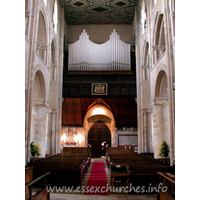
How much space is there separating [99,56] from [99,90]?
3.41 meters

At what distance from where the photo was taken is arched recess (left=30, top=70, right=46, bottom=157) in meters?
13.0

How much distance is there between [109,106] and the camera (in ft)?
84.2

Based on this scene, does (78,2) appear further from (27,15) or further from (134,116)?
(134,116)

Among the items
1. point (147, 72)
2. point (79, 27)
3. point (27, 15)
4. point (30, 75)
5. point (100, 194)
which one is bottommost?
point (100, 194)

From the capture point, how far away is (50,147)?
54.5 feet

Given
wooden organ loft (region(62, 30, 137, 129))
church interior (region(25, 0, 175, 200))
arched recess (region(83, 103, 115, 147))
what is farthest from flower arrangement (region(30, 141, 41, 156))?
arched recess (region(83, 103, 115, 147))

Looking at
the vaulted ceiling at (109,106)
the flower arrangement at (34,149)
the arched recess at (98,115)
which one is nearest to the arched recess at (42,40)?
the flower arrangement at (34,149)

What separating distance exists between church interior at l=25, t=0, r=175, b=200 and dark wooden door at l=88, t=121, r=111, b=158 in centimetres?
12

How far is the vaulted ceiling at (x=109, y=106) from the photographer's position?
24.1 meters

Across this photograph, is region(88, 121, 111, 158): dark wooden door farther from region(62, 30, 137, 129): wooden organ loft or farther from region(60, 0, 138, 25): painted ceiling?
region(60, 0, 138, 25): painted ceiling

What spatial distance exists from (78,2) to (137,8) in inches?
200

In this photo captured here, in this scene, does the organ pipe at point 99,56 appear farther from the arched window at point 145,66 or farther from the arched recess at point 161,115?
the arched recess at point 161,115
